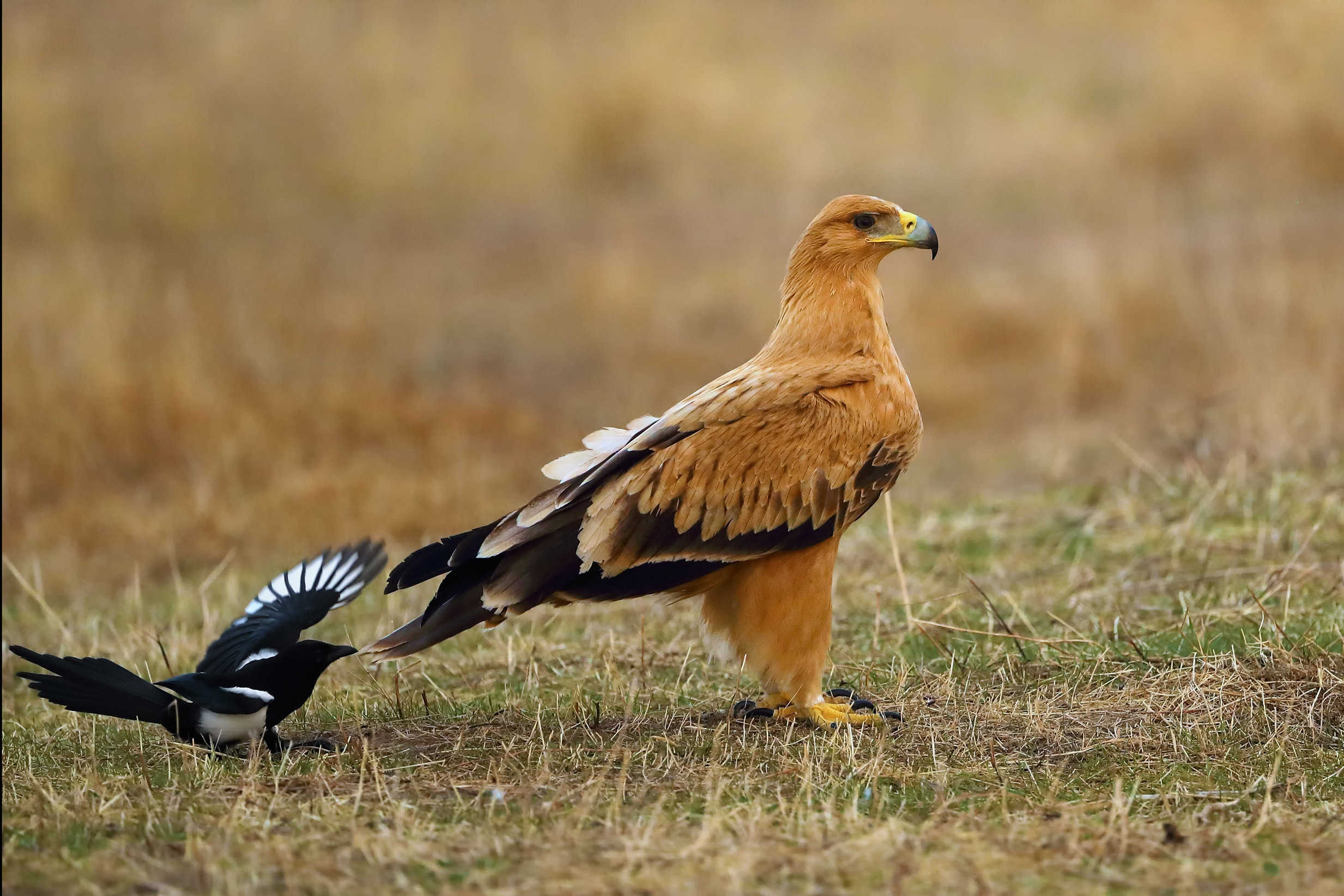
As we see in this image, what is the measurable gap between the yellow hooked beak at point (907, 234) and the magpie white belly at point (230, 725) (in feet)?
8.22

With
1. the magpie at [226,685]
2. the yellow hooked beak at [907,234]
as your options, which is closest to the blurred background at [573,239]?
the yellow hooked beak at [907,234]

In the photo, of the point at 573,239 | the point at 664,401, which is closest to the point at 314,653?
the point at 664,401

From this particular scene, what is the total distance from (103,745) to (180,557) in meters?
5.25

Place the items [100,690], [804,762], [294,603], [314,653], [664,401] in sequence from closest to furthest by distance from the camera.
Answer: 1. [804,762]
2. [100,690]
3. [314,653]
4. [294,603]
5. [664,401]

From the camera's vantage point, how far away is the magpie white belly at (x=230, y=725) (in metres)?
4.54

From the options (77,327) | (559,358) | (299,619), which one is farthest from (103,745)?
(559,358)

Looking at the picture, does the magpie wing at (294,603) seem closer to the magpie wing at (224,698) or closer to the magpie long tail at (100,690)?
the magpie wing at (224,698)

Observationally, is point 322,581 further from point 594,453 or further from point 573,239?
point 573,239

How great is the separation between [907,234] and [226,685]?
2.63 m

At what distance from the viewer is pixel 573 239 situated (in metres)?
16.0

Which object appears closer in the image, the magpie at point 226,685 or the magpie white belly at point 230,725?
the magpie at point 226,685

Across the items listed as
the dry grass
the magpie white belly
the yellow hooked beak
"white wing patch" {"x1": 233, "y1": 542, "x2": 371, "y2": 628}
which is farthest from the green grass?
the yellow hooked beak

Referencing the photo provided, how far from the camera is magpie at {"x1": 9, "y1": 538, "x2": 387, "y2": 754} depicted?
171 inches

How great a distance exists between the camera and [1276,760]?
4066mm
